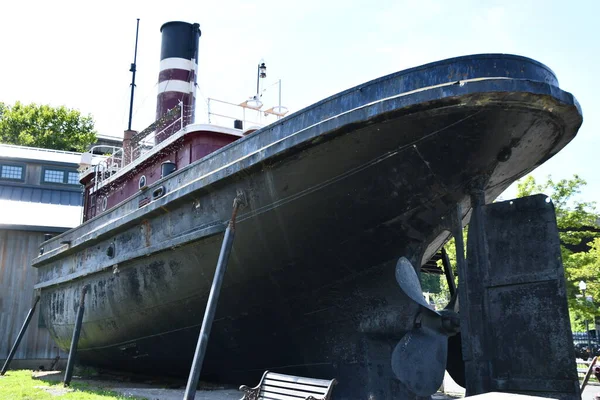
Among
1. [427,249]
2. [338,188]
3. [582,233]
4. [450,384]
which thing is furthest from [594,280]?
[338,188]

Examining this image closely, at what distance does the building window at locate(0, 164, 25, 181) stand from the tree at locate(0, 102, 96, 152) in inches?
456

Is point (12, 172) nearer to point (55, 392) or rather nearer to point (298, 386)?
point (55, 392)

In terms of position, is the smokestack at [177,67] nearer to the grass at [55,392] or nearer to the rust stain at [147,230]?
the rust stain at [147,230]

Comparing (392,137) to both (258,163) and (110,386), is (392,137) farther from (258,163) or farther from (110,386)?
(110,386)

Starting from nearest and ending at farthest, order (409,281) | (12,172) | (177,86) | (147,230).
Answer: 1. (409,281)
2. (147,230)
3. (177,86)
4. (12,172)

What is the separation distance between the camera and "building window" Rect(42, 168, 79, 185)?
19906mm

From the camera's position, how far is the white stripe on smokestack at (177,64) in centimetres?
1105

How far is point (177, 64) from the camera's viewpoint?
1106 centimetres

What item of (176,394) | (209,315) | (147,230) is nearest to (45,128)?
(147,230)

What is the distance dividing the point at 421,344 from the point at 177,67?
7.80m

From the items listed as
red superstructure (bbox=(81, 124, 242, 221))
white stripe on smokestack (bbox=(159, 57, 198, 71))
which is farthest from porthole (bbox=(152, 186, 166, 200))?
white stripe on smokestack (bbox=(159, 57, 198, 71))

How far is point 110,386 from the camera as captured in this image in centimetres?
862

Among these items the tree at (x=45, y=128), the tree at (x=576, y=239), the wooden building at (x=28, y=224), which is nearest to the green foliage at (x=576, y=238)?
the tree at (x=576, y=239)

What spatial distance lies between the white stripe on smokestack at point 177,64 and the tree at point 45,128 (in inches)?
882
